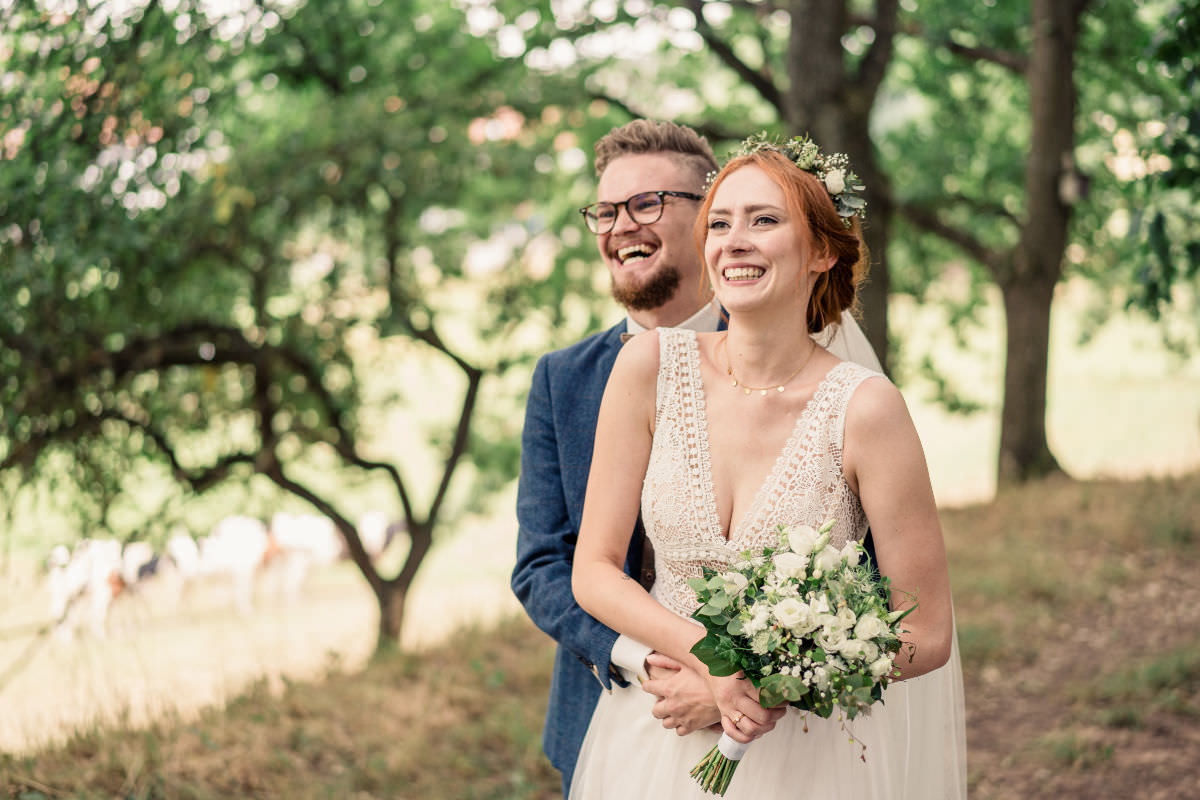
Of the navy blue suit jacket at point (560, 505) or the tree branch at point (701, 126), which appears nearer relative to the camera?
the navy blue suit jacket at point (560, 505)

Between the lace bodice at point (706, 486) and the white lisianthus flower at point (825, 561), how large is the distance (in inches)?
9.8

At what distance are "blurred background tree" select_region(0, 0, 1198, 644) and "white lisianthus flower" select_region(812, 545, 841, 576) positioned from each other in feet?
9.03

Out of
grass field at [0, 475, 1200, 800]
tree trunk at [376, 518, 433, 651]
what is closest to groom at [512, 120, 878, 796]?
grass field at [0, 475, 1200, 800]

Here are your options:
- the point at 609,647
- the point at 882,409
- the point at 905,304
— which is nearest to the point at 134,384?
the point at 609,647

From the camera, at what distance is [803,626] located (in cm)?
206

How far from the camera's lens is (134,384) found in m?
7.35

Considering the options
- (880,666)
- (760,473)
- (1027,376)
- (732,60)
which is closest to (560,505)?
(760,473)

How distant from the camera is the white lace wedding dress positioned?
2416mm

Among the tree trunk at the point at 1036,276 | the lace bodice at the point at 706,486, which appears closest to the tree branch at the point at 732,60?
the tree trunk at the point at 1036,276

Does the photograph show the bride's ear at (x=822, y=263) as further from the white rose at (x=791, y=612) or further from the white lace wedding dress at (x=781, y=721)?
the white rose at (x=791, y=612)

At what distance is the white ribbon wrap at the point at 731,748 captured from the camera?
231 cm

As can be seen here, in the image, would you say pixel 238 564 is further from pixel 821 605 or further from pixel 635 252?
pixel 821 605

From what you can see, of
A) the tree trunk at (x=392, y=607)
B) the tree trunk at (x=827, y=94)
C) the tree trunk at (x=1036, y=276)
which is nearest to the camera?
the tree trunk at (x=392, y=607)

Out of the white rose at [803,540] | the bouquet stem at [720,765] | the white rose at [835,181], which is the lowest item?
the bouquet stem at [720,765]
